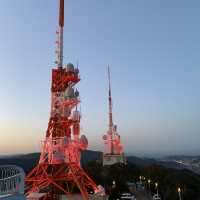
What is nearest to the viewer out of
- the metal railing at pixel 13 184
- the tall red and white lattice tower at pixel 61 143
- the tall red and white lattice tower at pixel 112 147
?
the metal railing at pixel 13 184

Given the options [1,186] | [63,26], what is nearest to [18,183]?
[1,186]

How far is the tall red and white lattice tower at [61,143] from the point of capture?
31.9 m

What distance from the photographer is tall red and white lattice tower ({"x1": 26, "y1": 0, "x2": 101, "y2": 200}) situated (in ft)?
105

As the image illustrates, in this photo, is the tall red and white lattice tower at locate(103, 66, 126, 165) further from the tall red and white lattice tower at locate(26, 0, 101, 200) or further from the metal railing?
the metal railing

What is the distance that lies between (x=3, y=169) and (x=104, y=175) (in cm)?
4092

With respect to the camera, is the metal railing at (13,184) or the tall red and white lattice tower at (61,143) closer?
the metal railing at (13,184)

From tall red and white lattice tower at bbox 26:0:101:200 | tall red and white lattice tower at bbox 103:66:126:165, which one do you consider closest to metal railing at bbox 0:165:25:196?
tall red and white lattice tower at bbox 26:0:101:200

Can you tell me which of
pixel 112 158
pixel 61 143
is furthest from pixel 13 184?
pixel 112 158

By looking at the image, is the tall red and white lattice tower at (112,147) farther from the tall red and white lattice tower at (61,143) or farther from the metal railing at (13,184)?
the metal railing at (13,184)

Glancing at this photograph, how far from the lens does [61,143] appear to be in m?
31.7

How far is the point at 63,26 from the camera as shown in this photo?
34.2 m

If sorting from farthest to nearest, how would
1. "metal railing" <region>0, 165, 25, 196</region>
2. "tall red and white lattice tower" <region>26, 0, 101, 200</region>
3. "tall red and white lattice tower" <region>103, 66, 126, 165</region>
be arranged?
"tall red and white lattice tower" <region>103, 66, 126, 165</region>
"tall red and white lattice tower" <region>26, 0, 101, 200</region>
"metal railing" <region>0, 165, 25, 196</region>

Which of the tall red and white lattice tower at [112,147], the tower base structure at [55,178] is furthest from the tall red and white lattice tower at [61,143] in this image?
the tall red and white lattice tower at [112,147]

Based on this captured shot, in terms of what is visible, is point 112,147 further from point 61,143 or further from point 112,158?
point 61,143
